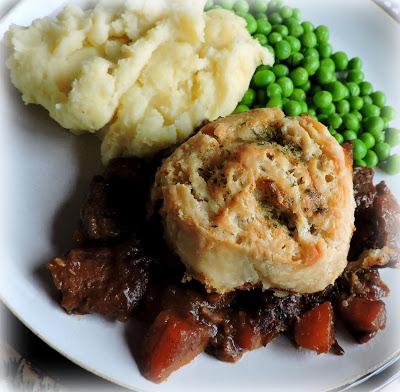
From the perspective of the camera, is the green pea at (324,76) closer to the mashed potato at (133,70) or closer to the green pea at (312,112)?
the green pea at (312,112)

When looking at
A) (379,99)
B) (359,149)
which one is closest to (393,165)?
(359,149)

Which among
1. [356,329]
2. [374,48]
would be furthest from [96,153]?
[374,48]

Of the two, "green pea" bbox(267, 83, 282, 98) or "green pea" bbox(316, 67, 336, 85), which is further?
"green pea" bbox(316, 67, 336, 85)

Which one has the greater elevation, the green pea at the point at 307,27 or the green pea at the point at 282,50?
the green pea at the point at 307,27

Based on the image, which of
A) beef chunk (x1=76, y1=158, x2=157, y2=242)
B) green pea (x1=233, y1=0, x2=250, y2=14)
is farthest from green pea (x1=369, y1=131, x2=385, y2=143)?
beef chunk (x1=76, y1=158, x2=157, y2=242)

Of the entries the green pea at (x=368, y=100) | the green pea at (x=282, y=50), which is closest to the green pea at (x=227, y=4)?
the green pea at (x=282, y=50)

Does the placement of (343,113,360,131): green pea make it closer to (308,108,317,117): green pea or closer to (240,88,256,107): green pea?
(308,108,317,117): green pea

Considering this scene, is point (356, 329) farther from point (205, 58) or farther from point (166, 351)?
point (205, 58)
